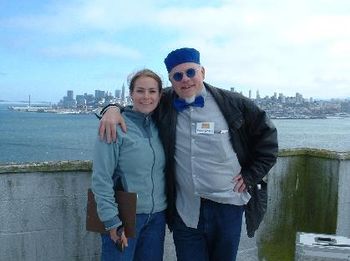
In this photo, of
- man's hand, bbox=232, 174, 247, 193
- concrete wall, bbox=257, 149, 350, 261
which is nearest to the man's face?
man's hand, bbox=232, 174, 247, 193

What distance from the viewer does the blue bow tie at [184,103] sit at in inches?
122

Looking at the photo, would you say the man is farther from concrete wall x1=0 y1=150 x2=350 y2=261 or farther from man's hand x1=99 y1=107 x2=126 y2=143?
concrete wall x1=0 y1=150 x2=350 y2=261

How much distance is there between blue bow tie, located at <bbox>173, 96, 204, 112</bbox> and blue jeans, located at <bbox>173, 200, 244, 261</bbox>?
65 centimetres

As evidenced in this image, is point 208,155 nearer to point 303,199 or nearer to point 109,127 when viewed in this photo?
point 109,127

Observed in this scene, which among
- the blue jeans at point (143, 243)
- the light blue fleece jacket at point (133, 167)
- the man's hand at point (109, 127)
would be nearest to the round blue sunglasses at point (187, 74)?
the light blue fleece jacket at point (133, 167)

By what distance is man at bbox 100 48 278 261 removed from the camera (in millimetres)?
3082

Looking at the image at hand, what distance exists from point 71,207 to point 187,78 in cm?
143

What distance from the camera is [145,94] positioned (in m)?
2.93

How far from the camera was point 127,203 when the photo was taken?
2.88 metres

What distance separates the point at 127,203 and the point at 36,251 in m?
1.14

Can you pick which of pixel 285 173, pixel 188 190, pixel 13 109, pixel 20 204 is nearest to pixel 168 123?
pixel 188 190

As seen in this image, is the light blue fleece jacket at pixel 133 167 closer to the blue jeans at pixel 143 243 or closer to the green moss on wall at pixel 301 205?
the blue jeans at pixel 143 243

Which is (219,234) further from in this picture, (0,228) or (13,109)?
(13,109)

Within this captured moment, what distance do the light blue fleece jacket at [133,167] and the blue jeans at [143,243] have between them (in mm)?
70
